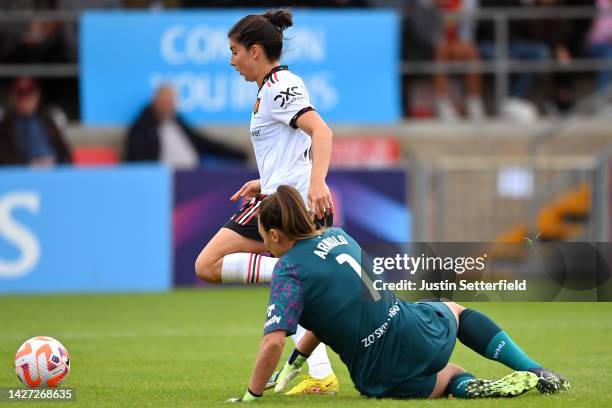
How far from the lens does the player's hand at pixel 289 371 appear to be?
755cm

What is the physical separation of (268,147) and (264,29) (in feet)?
2.35

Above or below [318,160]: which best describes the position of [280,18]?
above

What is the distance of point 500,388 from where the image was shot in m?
6.72

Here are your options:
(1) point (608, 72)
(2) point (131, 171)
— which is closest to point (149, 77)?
(2) point (131, 171)

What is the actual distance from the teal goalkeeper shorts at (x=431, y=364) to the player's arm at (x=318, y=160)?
0.75 meters

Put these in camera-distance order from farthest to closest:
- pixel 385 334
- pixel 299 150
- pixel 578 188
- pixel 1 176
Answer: pixel 578 188, pixel 1 176, pixel 299 150, pixel 385 334

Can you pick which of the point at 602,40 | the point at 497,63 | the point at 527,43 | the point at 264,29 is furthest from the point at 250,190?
the point at 602,40

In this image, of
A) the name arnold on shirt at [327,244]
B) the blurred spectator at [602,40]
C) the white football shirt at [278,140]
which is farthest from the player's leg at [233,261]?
the blurred spectator at [602,40]

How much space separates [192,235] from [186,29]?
3479mm

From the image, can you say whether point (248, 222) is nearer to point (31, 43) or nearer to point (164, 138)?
point (164, 138)

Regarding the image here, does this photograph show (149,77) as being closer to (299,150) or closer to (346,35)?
(346,35)

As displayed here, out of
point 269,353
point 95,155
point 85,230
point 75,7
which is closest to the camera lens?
point 269,353

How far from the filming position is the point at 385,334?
21.6 feet

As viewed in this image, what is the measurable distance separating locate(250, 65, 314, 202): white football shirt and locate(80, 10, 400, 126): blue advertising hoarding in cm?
987
